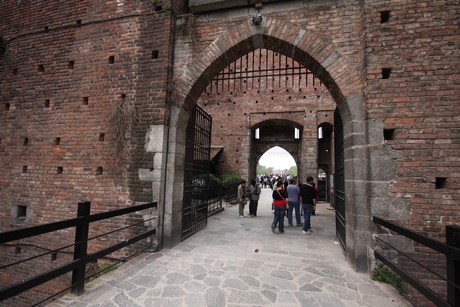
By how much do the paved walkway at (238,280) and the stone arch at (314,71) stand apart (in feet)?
1.83

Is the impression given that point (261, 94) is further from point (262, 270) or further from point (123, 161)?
point (262, 270)

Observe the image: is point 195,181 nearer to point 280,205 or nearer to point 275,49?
point 280,205

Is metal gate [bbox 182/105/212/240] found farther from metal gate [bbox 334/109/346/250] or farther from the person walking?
metal gate [bbox 334/109/346/250]

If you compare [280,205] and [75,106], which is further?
[280,205]

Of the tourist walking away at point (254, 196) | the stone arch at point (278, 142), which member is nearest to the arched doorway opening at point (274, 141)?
the stone arch at point (278, 142)

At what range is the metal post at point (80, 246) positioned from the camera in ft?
9.20

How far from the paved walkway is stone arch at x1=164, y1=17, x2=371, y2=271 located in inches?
22.0

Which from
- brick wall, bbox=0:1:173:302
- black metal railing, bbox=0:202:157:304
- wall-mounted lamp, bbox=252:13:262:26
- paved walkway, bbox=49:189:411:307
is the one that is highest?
wall-mounted lamp, bbox=252:13:262:26

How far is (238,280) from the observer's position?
3230 millimetres

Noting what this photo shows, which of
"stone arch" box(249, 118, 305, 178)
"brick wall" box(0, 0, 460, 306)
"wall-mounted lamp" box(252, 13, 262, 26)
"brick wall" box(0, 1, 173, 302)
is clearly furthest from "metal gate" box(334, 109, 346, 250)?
"stone arch" box(249, 118, 305, 178)

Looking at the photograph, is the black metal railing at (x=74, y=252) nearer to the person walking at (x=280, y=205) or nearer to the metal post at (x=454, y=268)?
the metal post at (x=454, y=268)

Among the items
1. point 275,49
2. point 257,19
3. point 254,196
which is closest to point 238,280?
point 275,49

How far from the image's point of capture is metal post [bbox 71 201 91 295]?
2.80m

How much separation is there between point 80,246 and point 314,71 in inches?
204
